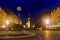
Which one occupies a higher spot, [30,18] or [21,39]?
[30,18]

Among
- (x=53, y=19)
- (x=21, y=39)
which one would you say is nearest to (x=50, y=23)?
(x=53, y=19)

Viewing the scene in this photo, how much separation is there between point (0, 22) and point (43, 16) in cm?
2935

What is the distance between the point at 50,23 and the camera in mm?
130875

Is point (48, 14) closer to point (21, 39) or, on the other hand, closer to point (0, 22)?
point (0, 22)

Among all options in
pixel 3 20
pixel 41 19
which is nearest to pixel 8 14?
pixel 3 20

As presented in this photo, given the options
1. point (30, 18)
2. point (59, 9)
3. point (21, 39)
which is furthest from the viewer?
point (30, 18)

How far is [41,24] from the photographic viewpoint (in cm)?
11581

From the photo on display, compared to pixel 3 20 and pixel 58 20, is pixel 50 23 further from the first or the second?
pixel 3 20

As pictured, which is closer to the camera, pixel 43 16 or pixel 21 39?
pixel 21 39

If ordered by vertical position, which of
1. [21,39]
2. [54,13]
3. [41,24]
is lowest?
[21,39]

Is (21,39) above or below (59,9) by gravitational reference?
below

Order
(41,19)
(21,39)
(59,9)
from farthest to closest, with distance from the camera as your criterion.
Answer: (59,9) < (41,19) < (21,39)

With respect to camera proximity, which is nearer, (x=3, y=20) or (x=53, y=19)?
(x=3, y=20)

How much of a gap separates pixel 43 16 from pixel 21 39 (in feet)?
353
